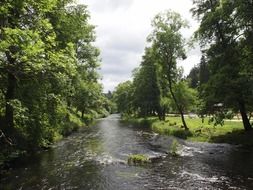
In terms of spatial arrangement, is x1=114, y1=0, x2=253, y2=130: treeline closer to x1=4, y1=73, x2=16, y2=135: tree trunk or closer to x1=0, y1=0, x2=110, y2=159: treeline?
x1=0, y1=0, x2=110, y2=159: treeline

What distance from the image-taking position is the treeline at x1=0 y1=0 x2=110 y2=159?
1377cm

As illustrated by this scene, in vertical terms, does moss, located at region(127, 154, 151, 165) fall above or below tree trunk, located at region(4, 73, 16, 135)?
below

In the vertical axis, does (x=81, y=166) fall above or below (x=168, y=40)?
below

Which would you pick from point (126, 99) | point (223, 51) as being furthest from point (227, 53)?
point (126, 99)

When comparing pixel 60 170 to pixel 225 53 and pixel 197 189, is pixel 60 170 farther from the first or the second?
pixel 225 53

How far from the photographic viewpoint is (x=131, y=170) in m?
19.5

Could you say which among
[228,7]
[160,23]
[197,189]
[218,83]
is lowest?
[197,189]

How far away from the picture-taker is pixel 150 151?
26.5 meters

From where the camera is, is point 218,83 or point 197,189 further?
point 218,83

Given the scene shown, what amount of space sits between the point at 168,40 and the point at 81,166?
23.5 metres

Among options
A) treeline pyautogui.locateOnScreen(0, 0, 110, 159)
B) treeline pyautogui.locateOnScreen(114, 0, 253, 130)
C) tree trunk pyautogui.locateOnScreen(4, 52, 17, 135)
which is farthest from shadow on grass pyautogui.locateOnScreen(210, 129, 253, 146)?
tree trunk pyautogui.locateOnScreen(4, 52, 17, 135)

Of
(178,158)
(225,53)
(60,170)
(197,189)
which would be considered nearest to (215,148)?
(178,158)

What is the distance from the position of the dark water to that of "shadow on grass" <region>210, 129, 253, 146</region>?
1.65 meters

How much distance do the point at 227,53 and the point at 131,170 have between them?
16547mm
